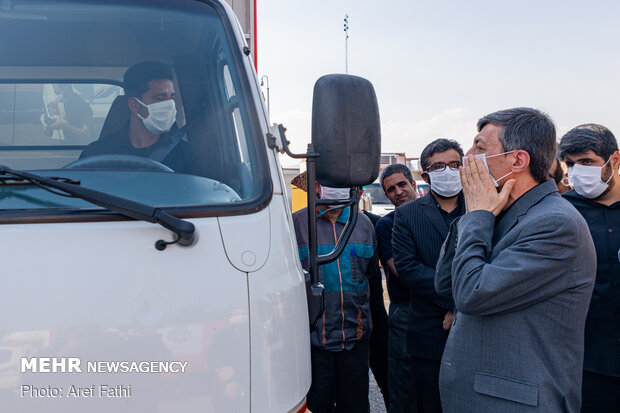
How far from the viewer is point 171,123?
6.34 ft

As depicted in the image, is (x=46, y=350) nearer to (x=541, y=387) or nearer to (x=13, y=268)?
(x=13, y=268)

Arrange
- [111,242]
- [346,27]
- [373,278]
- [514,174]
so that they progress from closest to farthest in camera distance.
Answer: [111,242] → [514,174] → [373,278] → [346,27]

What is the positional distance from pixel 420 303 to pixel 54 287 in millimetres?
2404

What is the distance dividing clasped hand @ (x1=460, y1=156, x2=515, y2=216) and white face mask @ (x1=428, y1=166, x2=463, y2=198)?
A: 128 cm

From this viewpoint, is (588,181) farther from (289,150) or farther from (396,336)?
(289,150)

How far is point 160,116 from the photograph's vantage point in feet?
6.32

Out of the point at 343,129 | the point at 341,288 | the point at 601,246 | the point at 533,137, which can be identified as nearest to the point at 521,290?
the point at 533,137

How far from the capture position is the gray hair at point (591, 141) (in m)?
3.11

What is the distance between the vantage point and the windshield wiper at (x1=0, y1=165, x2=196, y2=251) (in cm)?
155

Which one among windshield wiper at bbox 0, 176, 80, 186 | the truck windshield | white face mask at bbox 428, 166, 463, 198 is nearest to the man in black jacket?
white face mask at bbox 428, 166, 463, 198

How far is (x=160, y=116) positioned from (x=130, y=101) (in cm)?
11

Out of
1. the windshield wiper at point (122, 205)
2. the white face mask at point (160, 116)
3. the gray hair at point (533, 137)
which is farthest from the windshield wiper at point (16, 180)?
the gray hair at point (533, 137)

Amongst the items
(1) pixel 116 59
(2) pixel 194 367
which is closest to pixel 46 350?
(2) pixel 194 367

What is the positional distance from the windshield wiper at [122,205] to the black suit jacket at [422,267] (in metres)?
2.07
